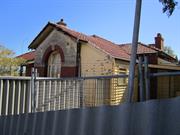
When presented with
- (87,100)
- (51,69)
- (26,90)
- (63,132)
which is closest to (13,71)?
(51,69)

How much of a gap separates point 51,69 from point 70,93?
13.0m

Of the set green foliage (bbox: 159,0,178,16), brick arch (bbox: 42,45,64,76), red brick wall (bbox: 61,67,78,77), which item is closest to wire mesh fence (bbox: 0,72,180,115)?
green foliage (bbox: 159,0,178,16)

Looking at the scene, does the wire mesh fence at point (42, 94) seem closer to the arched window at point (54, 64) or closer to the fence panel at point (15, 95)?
the fence panel at point (15, 95)

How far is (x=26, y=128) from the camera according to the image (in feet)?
18.4

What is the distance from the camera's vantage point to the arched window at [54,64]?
65.5ft

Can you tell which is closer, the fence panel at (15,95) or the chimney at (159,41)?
the fence panel at (15,95)

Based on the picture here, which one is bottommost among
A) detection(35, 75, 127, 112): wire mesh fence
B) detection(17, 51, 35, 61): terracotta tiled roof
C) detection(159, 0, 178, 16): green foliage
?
detection(35, 75, 127, 112): wire mesh fence

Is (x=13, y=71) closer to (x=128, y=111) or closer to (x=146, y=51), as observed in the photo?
(x=146, y=51)

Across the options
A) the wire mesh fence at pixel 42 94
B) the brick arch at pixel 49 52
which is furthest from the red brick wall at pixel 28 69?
the wire mesh fence at pixel 42 94

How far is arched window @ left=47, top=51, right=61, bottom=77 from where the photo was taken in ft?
65.5

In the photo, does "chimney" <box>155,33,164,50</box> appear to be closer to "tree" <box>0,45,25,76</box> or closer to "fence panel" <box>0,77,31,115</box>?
"tree" <box>0,45,25,76</box>

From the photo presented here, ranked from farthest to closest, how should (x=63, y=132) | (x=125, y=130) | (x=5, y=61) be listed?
(x=5, y=61)
(x=63, y=132)
(x=125, y=130)

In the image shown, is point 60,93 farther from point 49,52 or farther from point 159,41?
point 159,41

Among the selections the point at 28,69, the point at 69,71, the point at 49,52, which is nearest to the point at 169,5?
the point at 69,71
